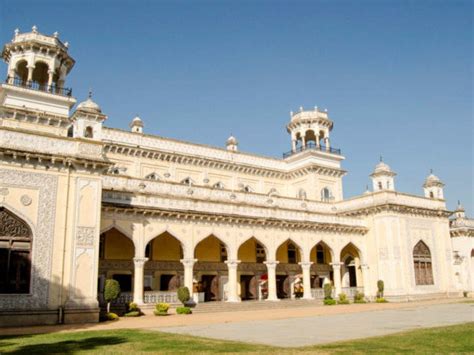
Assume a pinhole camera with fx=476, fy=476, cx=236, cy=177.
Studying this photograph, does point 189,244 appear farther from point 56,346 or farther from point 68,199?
point 56,346

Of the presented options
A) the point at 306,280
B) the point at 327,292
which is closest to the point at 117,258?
the point at 306,280

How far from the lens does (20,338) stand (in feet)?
49.2

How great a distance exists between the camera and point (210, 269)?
33312 millimetres

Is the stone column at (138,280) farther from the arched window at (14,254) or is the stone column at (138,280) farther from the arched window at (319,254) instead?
the arched window at (319,254)

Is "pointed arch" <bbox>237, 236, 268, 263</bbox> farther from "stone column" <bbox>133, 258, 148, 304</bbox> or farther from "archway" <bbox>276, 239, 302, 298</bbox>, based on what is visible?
"stone column" <bbox>133, 258, 148, 304</bbox>

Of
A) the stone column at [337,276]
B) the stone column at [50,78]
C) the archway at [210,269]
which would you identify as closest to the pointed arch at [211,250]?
the archway at [210,269]

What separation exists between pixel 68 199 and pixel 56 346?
10.4 m

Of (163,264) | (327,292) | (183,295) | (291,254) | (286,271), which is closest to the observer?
(183,295)

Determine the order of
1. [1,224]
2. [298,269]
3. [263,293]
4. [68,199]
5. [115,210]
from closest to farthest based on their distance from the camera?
[1,224] → [68,199] → [115,210] → [263,293] → [298,269]

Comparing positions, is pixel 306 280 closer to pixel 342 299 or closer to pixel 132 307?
pixel 342 299

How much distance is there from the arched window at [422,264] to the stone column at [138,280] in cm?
2210

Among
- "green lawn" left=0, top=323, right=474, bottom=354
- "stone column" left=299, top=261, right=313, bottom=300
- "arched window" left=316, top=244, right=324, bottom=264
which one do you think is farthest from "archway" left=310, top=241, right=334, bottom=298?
"green lawn" left=0, top=323, right=474, bottom=354

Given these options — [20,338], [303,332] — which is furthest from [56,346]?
[303,332]

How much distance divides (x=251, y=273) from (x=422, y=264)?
46.4ft
